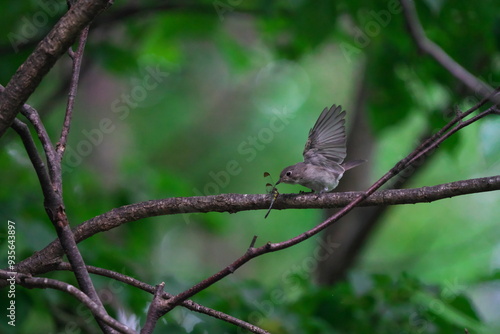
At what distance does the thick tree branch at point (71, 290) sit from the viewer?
1.51 metres

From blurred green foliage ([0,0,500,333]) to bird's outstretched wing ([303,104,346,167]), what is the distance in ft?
2.26

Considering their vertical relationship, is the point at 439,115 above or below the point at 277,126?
below

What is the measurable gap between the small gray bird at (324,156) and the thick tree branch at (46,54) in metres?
1.31

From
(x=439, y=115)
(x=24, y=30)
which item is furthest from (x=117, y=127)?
(x=439, y=115)

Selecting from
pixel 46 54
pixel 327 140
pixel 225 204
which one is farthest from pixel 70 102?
pixel 327 140

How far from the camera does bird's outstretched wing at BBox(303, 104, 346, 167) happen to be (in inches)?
114

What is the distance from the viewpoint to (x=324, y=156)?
3.14 meters

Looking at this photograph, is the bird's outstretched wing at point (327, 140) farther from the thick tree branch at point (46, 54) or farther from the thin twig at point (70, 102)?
the thick tree branch at point (46, 54)

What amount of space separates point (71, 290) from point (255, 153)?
1042cm

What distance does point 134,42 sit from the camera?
7.08 meters

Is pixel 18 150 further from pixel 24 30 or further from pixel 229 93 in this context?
pixel 229 93

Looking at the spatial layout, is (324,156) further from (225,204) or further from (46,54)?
(46,54)

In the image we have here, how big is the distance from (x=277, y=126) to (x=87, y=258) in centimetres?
906

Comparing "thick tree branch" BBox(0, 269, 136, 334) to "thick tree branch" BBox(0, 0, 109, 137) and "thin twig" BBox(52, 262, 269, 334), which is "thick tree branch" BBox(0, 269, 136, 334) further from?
"thick tree branch" BBox(0, 0, 109, 137)
